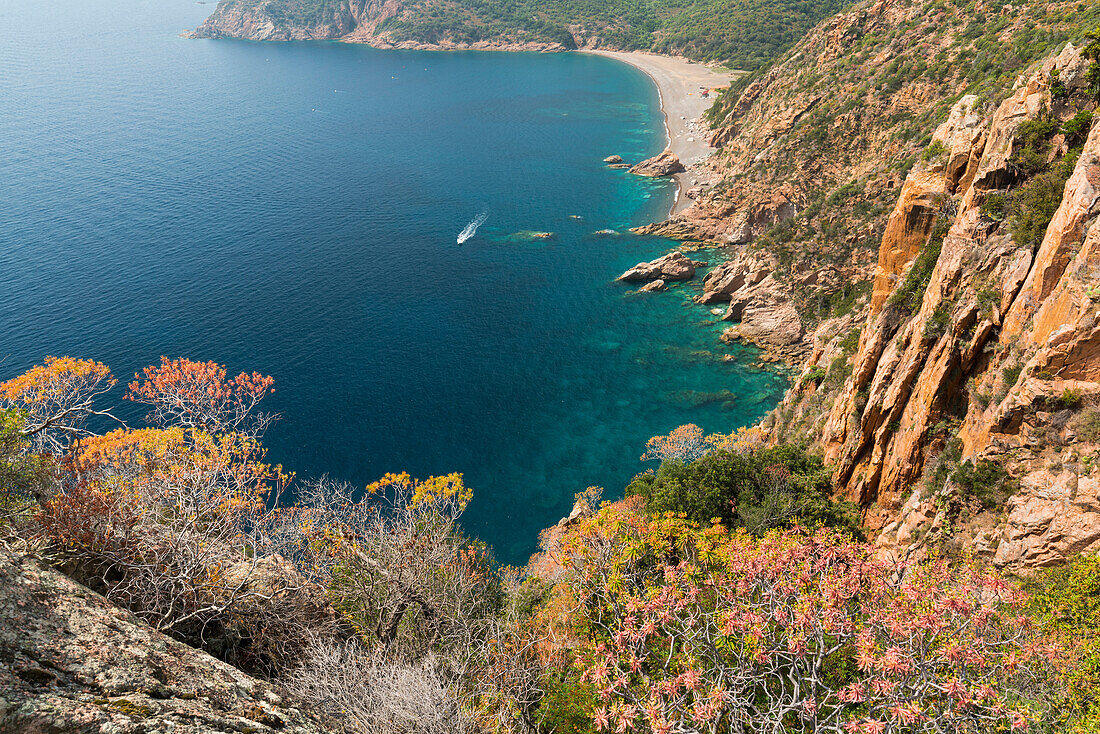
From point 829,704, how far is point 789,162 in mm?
86065

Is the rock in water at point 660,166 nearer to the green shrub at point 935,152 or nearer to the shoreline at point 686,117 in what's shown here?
the shoreline at point 686,117

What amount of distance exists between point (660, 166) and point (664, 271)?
2047 inches

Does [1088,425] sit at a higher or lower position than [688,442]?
higher

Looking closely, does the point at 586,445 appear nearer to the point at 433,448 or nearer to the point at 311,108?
the point at 433,448

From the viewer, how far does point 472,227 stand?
339 feet

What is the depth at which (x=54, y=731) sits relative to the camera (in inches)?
371

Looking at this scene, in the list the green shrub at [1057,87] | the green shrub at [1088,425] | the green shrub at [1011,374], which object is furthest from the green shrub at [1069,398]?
the green shrub at [1057,87]

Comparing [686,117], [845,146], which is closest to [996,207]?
[845,146]

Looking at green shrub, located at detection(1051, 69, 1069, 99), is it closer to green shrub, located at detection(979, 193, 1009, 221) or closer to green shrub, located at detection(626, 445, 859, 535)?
green shrub, located at detection(979, 193, 1009, 221)

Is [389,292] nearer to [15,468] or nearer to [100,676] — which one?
[15,468]

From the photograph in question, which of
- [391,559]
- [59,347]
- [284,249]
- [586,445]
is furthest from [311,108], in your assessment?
[391,559]

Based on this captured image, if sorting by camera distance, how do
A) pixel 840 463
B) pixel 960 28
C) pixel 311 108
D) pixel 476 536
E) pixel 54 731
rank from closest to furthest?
pixel 54 731, pixel 840 463, pixel 476 536, pixel 960 28, pixel 311 108

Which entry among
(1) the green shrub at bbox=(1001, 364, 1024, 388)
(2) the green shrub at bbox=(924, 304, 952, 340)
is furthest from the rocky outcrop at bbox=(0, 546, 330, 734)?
(2) the green shrub at bbox=(924, 304, 952, 340)

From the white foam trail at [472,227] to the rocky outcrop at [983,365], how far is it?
7560 centimetres
